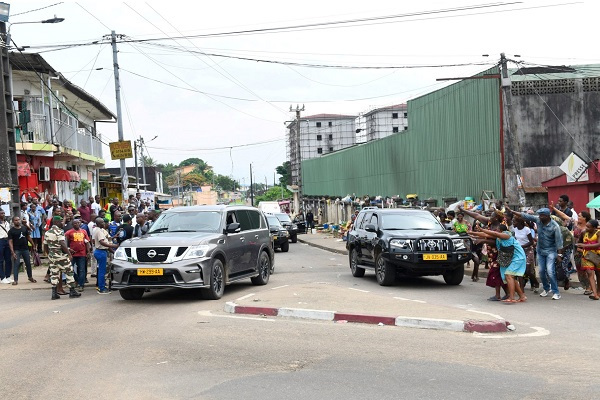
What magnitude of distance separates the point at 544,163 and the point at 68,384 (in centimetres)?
2712

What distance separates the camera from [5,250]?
60.0 feet

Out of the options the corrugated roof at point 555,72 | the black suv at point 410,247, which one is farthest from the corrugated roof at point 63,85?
the corrugated roof at point 555,72

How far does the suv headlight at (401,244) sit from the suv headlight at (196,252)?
4.55 m

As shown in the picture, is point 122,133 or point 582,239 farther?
point 122,133

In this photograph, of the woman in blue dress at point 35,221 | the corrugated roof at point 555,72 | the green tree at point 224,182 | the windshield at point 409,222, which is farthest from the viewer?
the green tree at point 224,182

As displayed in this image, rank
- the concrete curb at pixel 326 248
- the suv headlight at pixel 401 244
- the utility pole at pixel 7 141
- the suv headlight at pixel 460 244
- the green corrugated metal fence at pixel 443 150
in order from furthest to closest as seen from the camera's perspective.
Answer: the concrete curb at pixel 326 248, the green corrugated metal fence at pixel 443 150, the utility pole at pixel 7 141, the suv headlight at pixel 460 244, the suv headlight at pixel 401 244

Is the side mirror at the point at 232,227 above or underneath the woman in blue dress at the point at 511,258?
above

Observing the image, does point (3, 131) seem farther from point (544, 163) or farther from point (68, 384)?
point (544, 163)

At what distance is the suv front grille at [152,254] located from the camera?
13859mm

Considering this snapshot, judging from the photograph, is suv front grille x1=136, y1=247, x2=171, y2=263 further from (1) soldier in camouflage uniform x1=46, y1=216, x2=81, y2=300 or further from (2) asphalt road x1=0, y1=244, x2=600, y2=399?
(1) soldier in camouflage uniform x1=46, y1=216, x2=81, y2=300

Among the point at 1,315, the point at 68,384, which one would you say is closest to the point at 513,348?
the point at 68,384

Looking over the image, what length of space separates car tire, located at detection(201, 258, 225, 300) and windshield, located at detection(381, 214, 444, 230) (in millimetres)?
4730

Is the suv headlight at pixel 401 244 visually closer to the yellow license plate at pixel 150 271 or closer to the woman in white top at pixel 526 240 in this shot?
the woman in white top at pixel 526 240

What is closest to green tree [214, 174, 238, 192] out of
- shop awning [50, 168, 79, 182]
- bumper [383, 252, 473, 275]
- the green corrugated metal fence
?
the green corrugated metal fence
